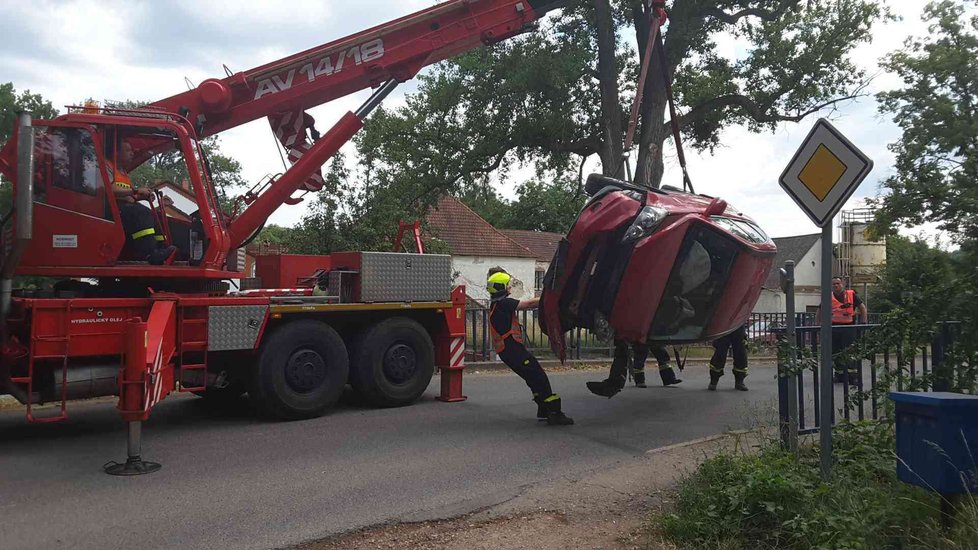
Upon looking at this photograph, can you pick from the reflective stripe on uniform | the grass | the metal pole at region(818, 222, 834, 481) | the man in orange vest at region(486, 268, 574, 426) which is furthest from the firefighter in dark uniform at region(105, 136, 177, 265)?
the metal pole at region(818, 222, 834, 481)

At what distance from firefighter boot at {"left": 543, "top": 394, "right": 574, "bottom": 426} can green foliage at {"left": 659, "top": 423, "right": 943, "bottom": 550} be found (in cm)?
303

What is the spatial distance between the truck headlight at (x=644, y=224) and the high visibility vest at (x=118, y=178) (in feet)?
16.6

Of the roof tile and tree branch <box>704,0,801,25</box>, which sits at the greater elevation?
tree branch <box>704,0,801,25</box>

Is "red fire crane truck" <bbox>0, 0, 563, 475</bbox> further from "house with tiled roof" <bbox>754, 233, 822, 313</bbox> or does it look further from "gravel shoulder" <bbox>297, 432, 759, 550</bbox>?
"house with tiled roof" <bbox>754, 233, 822, 313</bbox>

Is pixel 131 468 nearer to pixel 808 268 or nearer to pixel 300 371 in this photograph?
pixel 300 371

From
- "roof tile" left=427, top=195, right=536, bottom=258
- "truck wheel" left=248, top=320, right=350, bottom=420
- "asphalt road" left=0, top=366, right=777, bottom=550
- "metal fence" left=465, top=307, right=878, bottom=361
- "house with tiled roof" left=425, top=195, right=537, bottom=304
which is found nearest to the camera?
"asphalt road" left=0, top=366, right=777, bottom=550

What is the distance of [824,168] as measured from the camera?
4941mm

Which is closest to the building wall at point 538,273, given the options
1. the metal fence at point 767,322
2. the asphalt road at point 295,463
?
the metal fence at point 767,322

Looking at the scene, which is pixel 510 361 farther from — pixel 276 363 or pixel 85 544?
pixel 85 544

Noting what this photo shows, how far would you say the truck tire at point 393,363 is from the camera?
29.6 feet

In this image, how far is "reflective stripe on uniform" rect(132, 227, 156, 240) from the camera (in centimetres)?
743

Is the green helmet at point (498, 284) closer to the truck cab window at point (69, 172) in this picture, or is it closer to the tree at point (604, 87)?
the truck cab window at point (69, 172)

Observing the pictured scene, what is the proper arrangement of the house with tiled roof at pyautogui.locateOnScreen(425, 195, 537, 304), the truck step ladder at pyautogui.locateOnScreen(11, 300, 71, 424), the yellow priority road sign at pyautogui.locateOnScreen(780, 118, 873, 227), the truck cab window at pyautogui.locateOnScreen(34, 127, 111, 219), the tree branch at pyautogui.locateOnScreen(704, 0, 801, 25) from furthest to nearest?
the house with tiled roof at pyautogui.locateOnScreen(425, 195, 537, 304), the tree branch at pyautogui.locateOnScreen(704, 0, 801, 25), the truck cab window at pyautogui.locateOnScreen(34, 127, 111, 219), the truck step ladder at pyautogui.locateOnScreen(11, 300, 71, 424), the yellow priority road sign at pyautogui.locateOnScreen(780, 118, 873, 227)

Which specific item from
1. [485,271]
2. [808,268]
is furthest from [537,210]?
[808,268]
